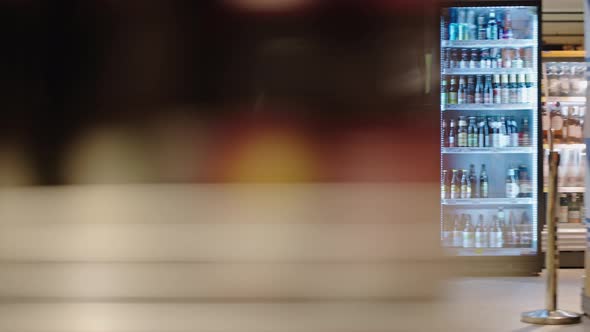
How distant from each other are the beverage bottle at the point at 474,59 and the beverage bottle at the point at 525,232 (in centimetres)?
156

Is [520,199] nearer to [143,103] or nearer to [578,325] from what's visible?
[578,325]

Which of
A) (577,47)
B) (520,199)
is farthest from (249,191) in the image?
(577,47)

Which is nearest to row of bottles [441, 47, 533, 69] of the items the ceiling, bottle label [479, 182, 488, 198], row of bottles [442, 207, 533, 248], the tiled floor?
bottle label [479, 182, 488, 198]

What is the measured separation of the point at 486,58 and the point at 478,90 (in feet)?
1.02

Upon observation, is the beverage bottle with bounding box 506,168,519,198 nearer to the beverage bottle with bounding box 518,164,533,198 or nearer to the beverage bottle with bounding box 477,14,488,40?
the beverage bottle with bounding box 518,164,533,198

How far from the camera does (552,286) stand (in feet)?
20.8

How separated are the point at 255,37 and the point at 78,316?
646mm

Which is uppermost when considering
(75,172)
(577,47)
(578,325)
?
(577,47)

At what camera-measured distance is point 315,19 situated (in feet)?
6.04

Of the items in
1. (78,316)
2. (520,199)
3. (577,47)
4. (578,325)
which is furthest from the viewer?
(577,47)

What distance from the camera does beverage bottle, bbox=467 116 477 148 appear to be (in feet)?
29.1

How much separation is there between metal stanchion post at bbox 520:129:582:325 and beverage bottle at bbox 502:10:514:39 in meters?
2.59

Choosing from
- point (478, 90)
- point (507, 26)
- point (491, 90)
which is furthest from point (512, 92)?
point (507, 26)

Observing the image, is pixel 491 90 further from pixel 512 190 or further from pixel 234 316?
pixel 234 316
